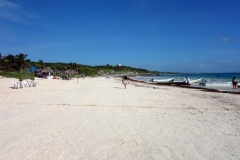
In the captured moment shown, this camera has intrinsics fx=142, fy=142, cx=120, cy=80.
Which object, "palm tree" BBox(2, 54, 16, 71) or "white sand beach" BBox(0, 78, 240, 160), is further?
"palm tree" BBox(2, 54, 16, 71)

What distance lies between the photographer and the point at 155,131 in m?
3.81

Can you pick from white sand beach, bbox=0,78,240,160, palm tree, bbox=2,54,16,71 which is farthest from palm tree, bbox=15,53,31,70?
white sand beach, bbox=0,78,240,160

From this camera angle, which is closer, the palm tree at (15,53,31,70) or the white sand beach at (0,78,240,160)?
the white sand beach at (0,78,240,160)

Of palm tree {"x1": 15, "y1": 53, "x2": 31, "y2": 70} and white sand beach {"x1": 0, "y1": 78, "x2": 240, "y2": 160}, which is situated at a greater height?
palm tree {"x1": 15, "y1": 53, "x2": 31, "y2": 70}

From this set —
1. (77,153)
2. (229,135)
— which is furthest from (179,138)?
(77,153)

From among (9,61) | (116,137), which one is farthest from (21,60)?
(116,137)

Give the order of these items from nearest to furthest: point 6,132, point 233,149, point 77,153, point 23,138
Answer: point 77,153 → point 233,149 → point 23,138 → point 6,132

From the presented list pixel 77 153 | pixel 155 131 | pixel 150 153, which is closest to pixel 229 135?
pixel 155 131

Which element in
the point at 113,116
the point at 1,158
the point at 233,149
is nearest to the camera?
the point at 1,158

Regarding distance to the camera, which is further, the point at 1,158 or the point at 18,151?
the point at 18,151

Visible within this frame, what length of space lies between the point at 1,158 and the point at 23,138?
0.76 m

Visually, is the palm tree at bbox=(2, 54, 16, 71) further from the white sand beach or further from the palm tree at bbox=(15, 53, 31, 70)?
the white sand beach

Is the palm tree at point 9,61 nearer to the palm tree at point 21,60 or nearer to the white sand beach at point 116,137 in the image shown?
the palm tree at point 21,60

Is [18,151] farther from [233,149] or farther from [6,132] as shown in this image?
[233,149]
